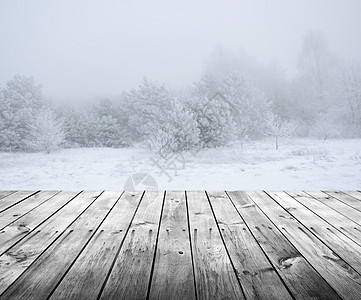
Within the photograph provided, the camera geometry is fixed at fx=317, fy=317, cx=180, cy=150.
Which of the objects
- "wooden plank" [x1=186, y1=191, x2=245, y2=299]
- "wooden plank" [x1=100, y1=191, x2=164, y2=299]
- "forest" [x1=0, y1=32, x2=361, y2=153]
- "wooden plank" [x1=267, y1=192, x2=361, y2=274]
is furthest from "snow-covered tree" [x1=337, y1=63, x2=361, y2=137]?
"wooden plank" [x1=100, y1=191, x2=164, y2=299]

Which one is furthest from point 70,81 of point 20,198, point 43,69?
point 20,198

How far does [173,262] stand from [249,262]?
10.6 inches

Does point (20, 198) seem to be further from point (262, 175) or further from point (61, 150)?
point (262, 175)

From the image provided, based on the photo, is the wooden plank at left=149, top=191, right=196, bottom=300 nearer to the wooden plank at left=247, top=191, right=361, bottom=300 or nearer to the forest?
the wooden plank at left=247, top=191, right=361, bottom=300

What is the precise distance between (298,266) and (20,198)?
1.90 meters

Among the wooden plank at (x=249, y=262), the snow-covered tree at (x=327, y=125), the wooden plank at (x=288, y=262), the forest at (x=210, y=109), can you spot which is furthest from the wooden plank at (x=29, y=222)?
the snow-covered tree at (x=327, y=125)

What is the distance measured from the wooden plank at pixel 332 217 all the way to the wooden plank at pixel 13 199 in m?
1.88

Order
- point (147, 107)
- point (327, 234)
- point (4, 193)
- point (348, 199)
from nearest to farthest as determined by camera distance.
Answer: point (327, 234), point (348, 199), point (4, 193), point (147, 107)

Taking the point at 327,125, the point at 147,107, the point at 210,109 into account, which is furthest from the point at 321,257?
the point at 210,109

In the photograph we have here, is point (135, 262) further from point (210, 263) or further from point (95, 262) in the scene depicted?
point (210, 263)

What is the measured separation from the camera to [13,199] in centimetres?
220

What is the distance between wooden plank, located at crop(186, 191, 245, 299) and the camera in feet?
3.01

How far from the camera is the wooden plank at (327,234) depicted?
117cm

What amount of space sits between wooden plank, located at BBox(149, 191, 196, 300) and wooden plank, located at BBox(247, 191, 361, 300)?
1.43 feet
